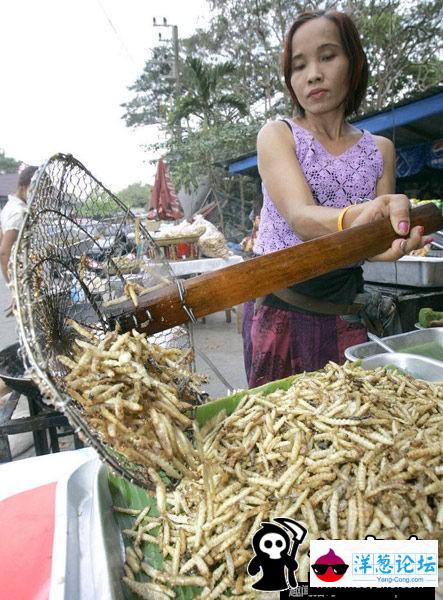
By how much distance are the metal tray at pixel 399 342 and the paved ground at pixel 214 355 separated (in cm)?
230

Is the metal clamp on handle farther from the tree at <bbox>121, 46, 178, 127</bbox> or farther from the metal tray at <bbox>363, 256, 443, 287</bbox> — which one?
the tree at <bbox>121, 46, 178, 127</bbox>

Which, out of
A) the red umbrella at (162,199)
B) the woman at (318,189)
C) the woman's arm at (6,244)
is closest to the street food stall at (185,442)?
the woman at (318,189)

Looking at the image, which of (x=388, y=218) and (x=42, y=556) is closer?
(x=42, y=556)

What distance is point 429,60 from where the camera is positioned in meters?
14.0

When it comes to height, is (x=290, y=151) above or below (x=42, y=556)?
above

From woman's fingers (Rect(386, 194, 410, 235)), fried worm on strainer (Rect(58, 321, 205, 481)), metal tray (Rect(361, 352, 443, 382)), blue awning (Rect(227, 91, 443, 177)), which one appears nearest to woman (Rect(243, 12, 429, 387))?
woman's fingers (Rect(386, 194, 410, 235))

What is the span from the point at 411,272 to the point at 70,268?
3037 mm

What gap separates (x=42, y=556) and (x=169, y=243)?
601cm

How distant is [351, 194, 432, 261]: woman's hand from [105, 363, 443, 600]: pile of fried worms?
25.2 inches

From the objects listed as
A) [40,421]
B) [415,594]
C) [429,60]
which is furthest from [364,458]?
[429,60]

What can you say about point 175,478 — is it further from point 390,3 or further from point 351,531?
point 390,3

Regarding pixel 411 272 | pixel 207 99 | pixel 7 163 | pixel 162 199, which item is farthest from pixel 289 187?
pixel 7 163

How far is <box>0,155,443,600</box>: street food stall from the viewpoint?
1219mm

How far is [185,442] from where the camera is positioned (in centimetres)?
141
